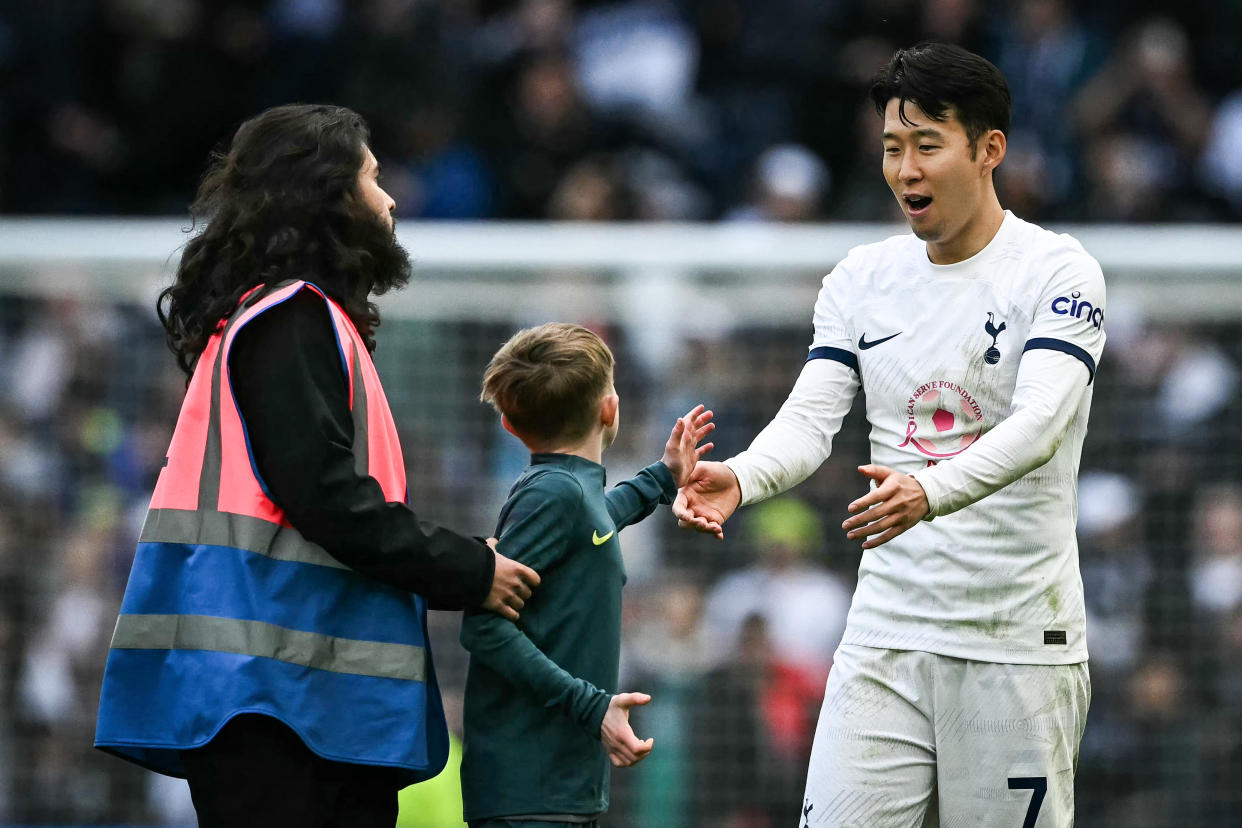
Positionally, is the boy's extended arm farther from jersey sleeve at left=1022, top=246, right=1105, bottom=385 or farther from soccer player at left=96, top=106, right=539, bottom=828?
jersey sleeve at left=1022, top=246, right=1105, bottom=385

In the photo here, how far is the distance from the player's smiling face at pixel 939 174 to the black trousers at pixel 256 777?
5.28 ft

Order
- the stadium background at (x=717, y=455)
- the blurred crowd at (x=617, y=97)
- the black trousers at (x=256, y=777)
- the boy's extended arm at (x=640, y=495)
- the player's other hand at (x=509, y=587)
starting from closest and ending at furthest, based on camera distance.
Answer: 1. the black trousers at (x=256, y=777)
2. the player's other hand at (x=509, y=587)
3. the boy's extended arm at (x=640, y=495)
4. the stadium background at (x=717, y=455)
5. the blurred crowd at (x=617, y=97)

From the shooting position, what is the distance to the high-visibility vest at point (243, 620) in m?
3.06

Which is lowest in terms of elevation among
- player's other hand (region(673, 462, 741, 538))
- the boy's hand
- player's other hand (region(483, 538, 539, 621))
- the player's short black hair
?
player's other hand (region(483, 538, 539, 621))

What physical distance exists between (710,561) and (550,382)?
3867 millimetres

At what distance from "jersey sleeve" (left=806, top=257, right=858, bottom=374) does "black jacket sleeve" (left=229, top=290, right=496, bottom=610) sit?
97cm

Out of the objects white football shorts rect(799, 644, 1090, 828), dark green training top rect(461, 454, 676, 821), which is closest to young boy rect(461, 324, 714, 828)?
dark green training top rect(461, 454, 676, 821)

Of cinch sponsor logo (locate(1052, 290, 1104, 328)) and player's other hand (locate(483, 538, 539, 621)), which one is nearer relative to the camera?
player's other hand (locate(483, 538, 539, 621))

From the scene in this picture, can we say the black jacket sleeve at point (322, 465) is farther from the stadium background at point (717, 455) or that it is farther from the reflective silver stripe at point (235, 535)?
the stadium background at point (717, 455)

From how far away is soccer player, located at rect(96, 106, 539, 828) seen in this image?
10.00 ft

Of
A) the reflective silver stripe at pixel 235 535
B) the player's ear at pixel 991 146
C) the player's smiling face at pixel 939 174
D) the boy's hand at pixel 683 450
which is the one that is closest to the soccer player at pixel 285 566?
the reflective silver stripe at pixel 235 535

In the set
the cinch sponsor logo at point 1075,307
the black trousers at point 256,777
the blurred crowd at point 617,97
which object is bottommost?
the black trousers at point 256,777

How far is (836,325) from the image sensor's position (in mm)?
3678

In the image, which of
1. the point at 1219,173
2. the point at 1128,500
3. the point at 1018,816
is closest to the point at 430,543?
the point at 1018,816
